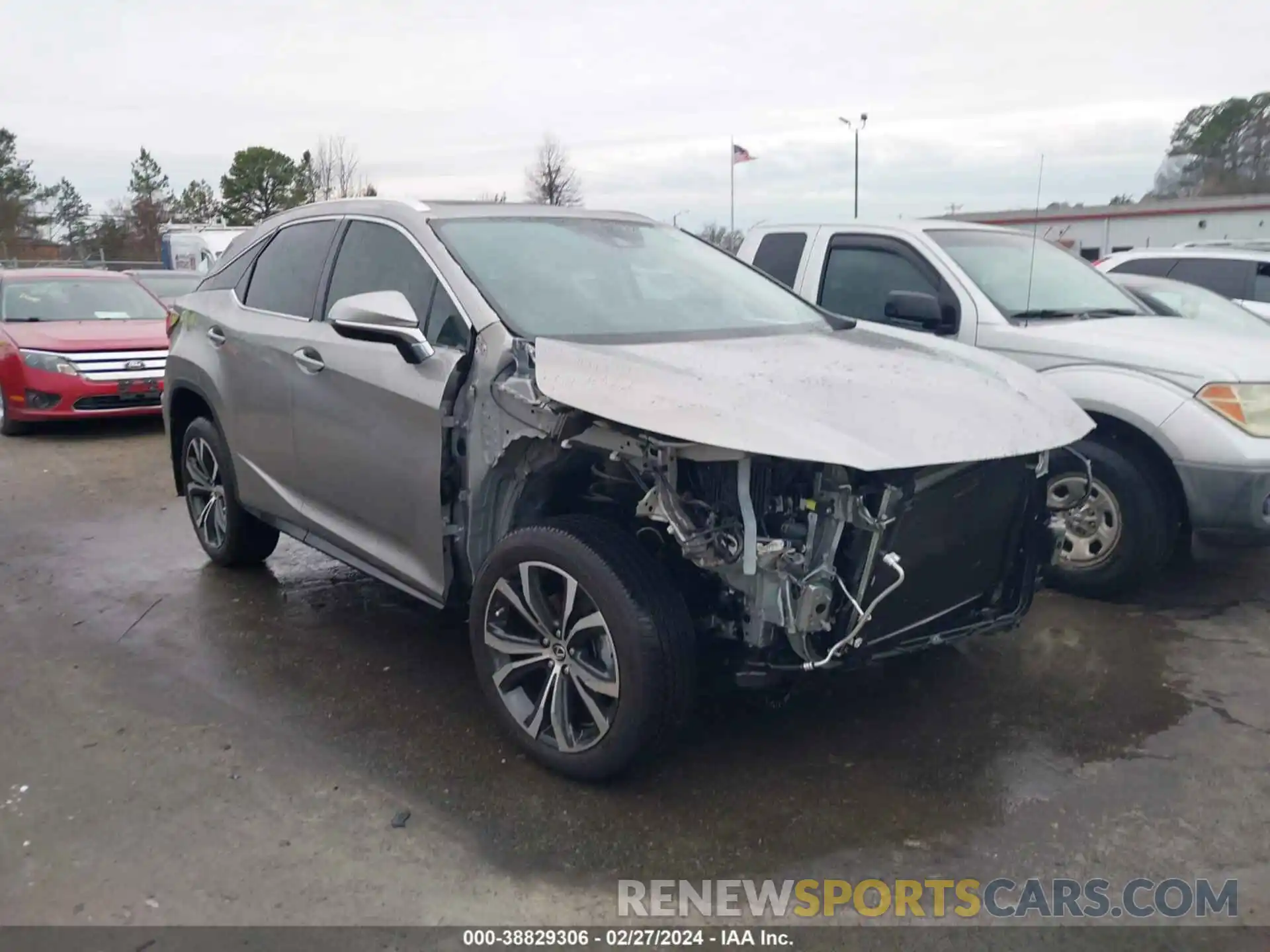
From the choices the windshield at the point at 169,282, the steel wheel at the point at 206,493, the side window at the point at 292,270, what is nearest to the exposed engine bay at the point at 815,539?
the side window at the point at 292,270

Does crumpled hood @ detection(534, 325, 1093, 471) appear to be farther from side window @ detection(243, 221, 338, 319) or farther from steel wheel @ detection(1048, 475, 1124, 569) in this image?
side window @ detection(243, 221, 338, 319)

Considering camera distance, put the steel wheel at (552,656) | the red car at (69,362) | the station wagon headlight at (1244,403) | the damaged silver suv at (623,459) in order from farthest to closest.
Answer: the red car at (69,362) → the station wagon headlight at (1244,403) → the steel wheel at (552,656) → the damaged silver suv at (623,459)

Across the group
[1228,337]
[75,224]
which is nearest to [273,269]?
[1228,337]

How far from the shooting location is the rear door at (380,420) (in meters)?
3.73

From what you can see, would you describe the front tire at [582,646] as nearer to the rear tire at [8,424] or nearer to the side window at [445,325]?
the side window at [445,325]

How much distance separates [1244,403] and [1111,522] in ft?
2.53

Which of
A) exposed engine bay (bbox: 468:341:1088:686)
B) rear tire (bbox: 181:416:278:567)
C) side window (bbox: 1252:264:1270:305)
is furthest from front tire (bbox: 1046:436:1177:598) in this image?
side window (bbox: 1252:264:1270:305)

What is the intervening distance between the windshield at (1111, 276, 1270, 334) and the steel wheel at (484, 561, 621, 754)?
4834 millimetres

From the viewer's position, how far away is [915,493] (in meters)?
3.10

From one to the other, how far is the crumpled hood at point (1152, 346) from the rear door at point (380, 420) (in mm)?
3048

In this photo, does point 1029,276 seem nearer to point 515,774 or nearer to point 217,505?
point 515,774

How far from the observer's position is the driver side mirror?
3.66 metres

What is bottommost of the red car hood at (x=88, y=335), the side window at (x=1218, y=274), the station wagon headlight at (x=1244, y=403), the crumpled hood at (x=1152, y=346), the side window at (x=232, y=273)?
the red car hood at (x=88, y=335)

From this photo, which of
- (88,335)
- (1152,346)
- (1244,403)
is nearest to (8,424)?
(88,335)
